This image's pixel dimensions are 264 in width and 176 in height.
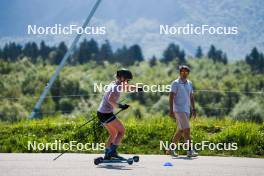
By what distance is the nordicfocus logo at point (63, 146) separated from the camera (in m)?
15.5

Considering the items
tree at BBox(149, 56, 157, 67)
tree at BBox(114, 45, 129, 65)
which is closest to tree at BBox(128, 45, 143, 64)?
tree at BBox(114, 45, 129, 65)

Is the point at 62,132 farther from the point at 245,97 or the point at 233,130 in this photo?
the point at 245,97

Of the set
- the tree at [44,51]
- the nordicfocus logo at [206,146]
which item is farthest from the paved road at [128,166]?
the tree at [44,51]

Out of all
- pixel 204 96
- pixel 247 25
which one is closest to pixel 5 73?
pixel 204 96

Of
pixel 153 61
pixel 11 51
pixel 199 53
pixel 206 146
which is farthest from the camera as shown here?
pixel 199 53

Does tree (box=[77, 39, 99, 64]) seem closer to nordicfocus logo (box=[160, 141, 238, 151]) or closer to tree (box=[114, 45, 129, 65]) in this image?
tree (box=[114, 45, 129, 65])

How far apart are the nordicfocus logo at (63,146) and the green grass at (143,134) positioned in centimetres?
17

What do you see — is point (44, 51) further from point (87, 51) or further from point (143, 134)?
point (143, 134)

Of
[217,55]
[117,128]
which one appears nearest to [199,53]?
[217,55]

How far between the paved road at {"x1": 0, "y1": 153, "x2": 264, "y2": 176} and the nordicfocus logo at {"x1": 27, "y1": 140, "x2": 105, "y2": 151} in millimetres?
1228

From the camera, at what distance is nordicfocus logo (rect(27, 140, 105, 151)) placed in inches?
609

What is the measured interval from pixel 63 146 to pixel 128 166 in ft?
13.0

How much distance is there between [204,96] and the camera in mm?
110688

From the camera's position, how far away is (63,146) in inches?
620
